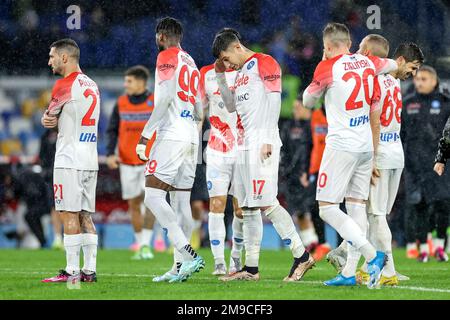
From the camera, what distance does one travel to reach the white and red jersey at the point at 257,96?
8.86 meters

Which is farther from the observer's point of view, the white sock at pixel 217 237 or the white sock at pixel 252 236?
the white sock at pixel 217 237

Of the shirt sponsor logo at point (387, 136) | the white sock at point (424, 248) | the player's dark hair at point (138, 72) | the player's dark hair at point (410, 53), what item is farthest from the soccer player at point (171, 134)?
the player's dark hair at point (138, 72)

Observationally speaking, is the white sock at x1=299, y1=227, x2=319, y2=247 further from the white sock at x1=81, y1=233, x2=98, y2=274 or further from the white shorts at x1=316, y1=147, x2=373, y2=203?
the white shorts at x1=316, y1=147, x2=373, y2=203

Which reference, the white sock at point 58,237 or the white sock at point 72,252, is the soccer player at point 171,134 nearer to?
the white sock at point 72,252

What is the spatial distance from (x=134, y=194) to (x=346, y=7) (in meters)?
8.82

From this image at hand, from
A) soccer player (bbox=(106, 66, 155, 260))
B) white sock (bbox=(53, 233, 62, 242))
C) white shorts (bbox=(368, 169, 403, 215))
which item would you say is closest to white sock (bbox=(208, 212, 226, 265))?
white shorts (bbox=(368, 169, 403, 215))

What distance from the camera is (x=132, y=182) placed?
1398 cm

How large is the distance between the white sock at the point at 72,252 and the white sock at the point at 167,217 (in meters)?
Answer: 0.71

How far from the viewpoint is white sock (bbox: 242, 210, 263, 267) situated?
9.16 m

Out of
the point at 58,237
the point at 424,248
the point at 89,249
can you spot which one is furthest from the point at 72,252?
the point at 58,237

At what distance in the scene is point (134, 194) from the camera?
14008mm

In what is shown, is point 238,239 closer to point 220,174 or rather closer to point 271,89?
point 220,174

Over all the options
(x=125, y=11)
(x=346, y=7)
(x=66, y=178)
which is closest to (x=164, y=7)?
(x=125, y=11)

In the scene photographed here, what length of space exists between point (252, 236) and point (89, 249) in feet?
4.89
